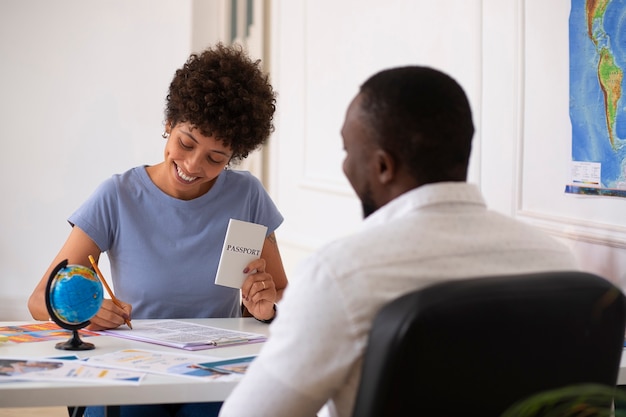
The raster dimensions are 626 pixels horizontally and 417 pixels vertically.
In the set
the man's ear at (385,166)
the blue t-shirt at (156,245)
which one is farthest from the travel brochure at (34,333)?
the man's ear at (385,166)

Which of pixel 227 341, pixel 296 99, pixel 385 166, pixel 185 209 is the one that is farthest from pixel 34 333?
pixel 296 99

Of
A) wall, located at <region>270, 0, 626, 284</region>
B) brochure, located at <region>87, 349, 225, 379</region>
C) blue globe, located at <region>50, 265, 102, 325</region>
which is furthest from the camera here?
wall, located at <region>270, 0, 626, 284</region>

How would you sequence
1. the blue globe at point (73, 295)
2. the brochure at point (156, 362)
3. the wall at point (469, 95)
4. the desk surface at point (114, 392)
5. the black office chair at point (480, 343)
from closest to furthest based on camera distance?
the black office chair at point (480, 343), the desk surface at point (114, 392), the brochure at point (156, 362), the blue globe at point (73, 295), the wall at point (469, 95)

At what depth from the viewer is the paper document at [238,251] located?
2262 mm

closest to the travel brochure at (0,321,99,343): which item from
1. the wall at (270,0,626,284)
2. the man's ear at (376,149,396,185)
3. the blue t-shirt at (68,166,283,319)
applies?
the blue t-shirt at (68,166,283,319)

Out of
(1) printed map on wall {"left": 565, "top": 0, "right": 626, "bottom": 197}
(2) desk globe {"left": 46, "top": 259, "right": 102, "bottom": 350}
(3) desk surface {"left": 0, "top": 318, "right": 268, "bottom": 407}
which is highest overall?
(1) printed map on wall {"left": 565, "top": 0, "right": 626, "bottom": 197}

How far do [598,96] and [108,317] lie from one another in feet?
4.67

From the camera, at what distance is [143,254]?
2.49m

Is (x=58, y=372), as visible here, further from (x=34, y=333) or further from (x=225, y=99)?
(x=225, y=99)

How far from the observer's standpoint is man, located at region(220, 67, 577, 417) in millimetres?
1212

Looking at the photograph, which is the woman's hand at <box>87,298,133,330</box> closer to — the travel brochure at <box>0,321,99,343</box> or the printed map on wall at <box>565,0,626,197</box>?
the travel brochure at <box>0,321,99,343</box>

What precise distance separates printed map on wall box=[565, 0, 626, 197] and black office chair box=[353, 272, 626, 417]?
124cm

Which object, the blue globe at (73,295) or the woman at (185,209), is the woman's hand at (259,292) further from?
the blue globe at (73,295)

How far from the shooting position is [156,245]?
2.51 m
